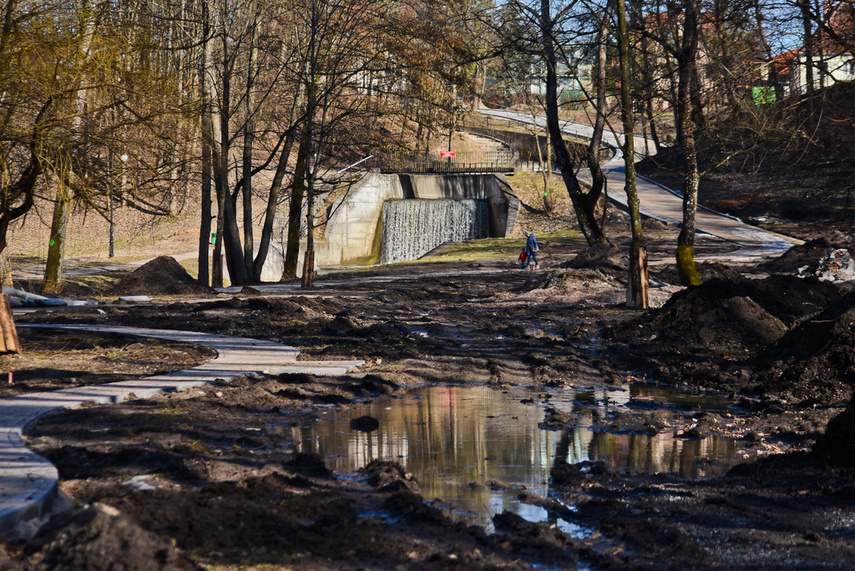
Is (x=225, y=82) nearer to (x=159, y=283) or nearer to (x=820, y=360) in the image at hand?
(x=159, y=283)

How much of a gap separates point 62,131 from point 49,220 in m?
33.1

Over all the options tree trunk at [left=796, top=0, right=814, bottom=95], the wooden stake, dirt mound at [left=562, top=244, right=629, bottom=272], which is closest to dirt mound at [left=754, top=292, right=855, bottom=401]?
tree trunk at [left=796, top=0, right=814, bottom=95]

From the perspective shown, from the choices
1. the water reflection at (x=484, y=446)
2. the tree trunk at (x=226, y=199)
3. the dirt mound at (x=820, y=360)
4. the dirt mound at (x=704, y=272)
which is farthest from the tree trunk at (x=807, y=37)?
the tree trunk at (x=226, y=199)

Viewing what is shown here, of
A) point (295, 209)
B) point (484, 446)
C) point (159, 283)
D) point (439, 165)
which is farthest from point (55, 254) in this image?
point (439, 165)

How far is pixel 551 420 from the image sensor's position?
8.02m

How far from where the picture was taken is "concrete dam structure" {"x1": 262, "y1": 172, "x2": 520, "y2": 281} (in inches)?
1629

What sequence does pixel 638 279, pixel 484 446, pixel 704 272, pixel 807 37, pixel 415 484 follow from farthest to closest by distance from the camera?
pixel 704 272, pixel 638 279, pixel 807 37, pixel 484 446, pixel 415 484

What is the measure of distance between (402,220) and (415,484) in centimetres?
3691

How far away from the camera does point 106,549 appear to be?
11.3 ft

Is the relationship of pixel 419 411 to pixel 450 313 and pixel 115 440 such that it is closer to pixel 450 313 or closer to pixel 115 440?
pixel 115 440

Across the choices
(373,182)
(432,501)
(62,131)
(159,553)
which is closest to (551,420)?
(432,501)

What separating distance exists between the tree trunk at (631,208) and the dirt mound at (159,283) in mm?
10457

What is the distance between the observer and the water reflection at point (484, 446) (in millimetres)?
5902

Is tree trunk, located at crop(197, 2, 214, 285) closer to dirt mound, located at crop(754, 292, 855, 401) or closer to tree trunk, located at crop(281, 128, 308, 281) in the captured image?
tree trunk, located at crop(281, 128, 308, 281)
